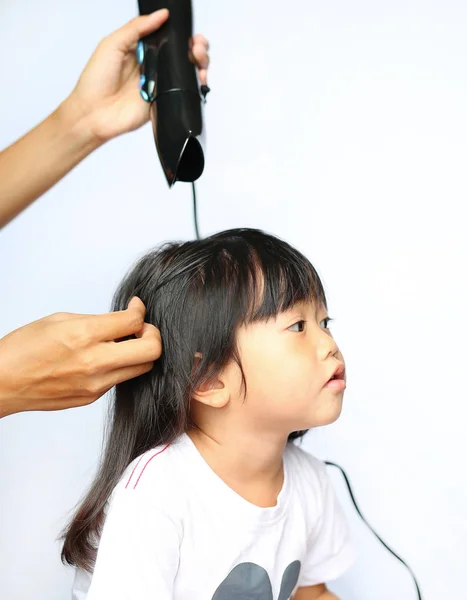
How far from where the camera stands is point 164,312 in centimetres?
112

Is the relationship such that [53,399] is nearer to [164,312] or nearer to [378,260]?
[164,312]

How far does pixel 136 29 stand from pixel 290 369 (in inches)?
20.3

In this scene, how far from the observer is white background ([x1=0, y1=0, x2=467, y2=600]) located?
1646 mm

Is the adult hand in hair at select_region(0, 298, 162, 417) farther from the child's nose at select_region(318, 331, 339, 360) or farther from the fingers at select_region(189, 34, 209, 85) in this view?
the fingers at select_region(189, 34, 209, 85)

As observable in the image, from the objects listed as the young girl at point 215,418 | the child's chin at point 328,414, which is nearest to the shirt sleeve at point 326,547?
the young girl at point 215,418

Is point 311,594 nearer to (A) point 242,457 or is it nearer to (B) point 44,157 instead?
(A) point 242,457

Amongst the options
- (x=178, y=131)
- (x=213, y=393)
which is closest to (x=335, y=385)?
(x=213, y=393)

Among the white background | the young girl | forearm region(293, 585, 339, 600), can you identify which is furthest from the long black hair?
the white background

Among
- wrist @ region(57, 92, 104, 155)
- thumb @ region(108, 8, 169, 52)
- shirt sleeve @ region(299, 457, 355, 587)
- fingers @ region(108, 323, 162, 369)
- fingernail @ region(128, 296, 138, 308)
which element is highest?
thumb @ region(108, 8, 169, 52)

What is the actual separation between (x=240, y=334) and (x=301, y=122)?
0.81 metres

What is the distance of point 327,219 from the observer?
1.73 metres

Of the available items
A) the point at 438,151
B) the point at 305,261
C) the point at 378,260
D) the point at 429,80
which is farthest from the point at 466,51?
the point at 305,261

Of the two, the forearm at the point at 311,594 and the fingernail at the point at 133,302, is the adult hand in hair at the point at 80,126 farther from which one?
the forearm at the point at 311,594

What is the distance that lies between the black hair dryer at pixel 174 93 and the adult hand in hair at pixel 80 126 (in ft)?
0.35
